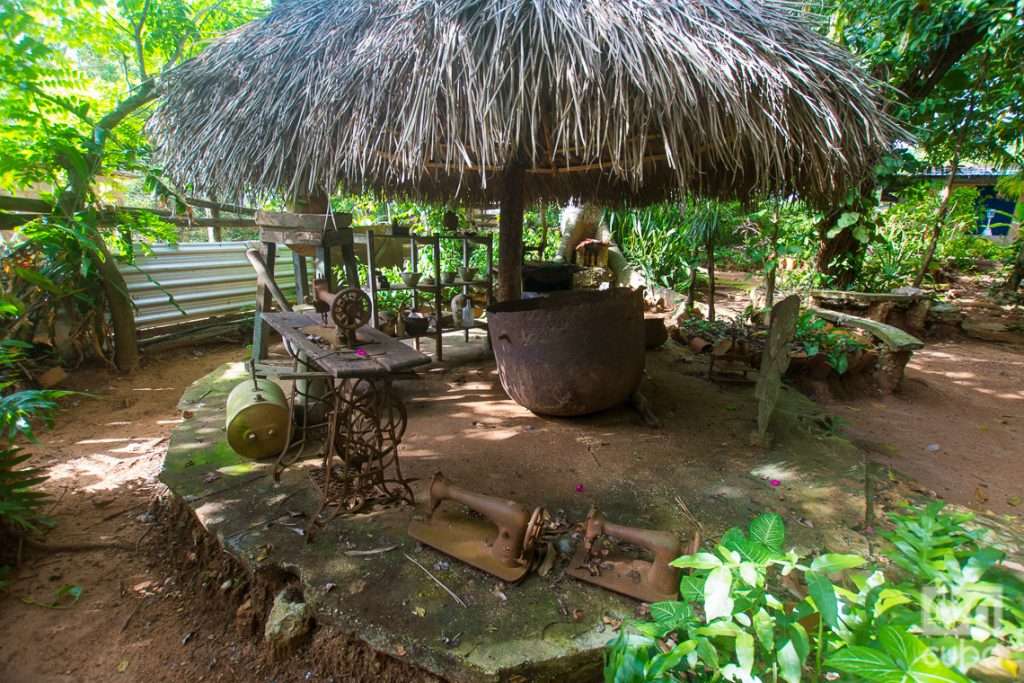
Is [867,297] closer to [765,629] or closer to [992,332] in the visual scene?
[992,332]

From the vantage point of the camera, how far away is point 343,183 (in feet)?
11.5

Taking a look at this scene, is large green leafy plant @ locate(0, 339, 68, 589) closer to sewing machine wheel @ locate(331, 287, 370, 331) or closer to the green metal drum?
the green metal drum

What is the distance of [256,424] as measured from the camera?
94.5 inches

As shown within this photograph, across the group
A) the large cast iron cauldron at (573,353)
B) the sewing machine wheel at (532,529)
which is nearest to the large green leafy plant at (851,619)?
the sewing machine wheel at (532,529)

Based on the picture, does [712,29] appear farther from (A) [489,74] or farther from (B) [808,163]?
(A) [489,74]

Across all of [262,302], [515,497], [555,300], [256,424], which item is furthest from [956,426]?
[262,302]

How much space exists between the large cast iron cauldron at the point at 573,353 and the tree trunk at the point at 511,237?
1002 mm

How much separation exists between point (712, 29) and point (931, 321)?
626cm

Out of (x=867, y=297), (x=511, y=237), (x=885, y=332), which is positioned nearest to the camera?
(x=511, y=237)

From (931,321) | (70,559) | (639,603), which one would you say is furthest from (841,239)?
(70,559)

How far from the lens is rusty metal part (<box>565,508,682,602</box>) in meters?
1.60

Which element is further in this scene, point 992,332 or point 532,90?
point 992,332

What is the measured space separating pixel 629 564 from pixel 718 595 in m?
0.80

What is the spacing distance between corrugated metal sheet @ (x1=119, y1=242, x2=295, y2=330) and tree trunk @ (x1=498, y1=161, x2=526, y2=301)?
3.30 m
